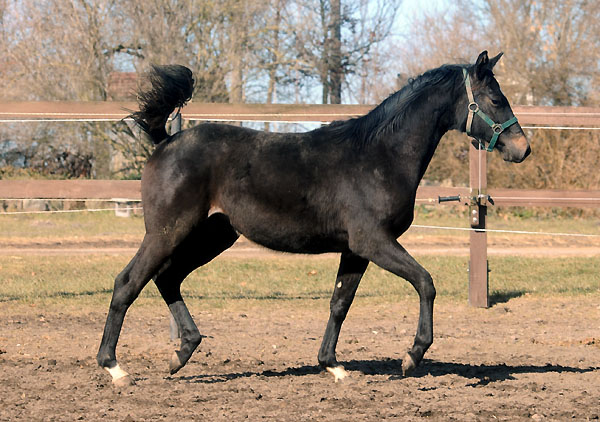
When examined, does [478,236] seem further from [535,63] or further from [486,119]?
[535,63]

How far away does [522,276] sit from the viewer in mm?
11508

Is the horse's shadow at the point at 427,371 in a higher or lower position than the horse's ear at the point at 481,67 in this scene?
lower

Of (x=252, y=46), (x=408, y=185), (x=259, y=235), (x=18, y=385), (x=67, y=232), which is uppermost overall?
(x=252, y=46)

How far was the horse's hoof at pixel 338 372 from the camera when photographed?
5.58 m

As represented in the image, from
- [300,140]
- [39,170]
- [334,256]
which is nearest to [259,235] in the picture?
[300,140]

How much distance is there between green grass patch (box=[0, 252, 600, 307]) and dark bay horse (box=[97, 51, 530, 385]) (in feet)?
13.1

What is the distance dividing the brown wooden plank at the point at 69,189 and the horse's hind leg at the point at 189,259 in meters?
2.86

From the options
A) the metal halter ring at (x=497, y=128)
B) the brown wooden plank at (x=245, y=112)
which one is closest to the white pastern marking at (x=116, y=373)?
the metal halter ring at (x=497, y=128)

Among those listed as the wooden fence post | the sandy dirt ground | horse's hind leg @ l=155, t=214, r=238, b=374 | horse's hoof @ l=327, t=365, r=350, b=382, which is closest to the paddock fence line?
the wooden fence post

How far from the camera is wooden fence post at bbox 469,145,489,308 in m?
9.05

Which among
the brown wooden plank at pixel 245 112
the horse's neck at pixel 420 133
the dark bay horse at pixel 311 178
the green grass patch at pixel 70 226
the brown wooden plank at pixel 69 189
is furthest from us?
the green grass patch at pixel 70 226

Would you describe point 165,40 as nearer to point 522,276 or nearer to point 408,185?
point 522,276

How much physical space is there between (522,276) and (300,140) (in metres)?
6.69

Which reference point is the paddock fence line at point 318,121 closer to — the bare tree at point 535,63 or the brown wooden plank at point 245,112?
the brown wooden plank at point 245,112
